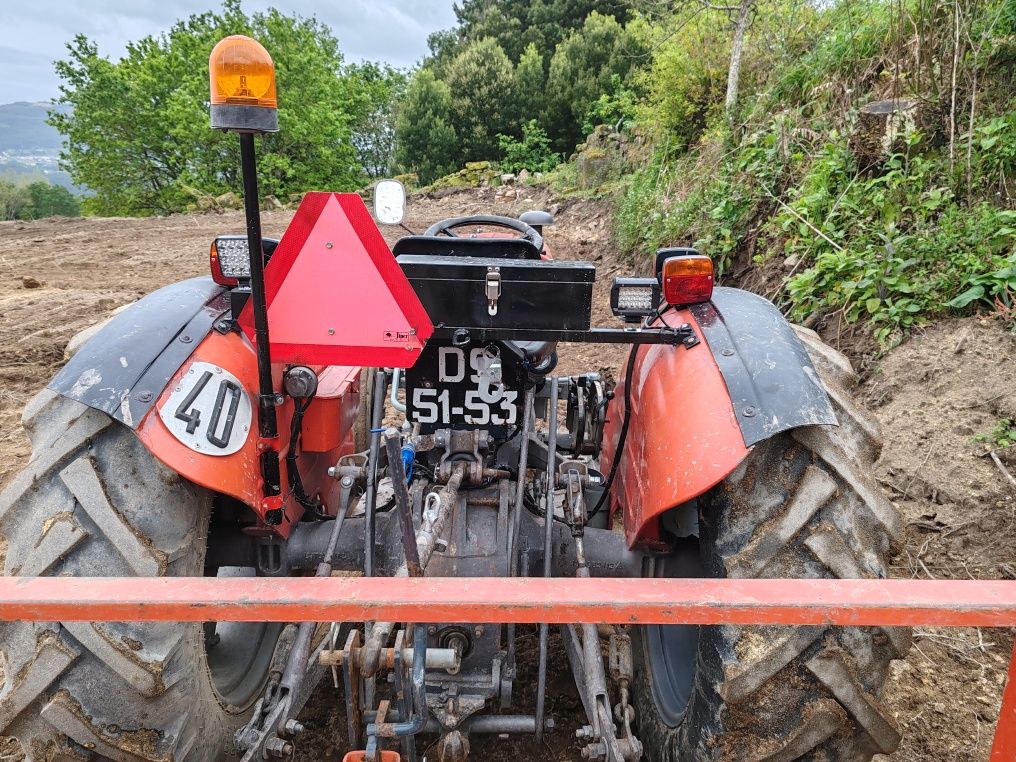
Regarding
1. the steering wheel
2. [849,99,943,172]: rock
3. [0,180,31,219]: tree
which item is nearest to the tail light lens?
the steering wheel

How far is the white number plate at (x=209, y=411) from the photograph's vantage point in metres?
1.73

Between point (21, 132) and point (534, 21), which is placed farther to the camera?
point (21, 132)

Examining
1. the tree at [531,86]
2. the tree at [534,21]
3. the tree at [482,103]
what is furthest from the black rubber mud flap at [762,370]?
the tree at [534,21]

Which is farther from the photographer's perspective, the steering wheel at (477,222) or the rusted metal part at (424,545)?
the steering wheel at (477,222)

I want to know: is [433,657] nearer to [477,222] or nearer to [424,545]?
[424,545]

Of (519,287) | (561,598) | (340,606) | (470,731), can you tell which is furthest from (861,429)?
(340,606)

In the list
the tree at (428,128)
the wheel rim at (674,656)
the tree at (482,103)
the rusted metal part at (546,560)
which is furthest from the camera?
the tree at (482,103)

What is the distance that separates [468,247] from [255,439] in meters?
0.91

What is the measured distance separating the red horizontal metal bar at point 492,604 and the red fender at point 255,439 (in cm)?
52

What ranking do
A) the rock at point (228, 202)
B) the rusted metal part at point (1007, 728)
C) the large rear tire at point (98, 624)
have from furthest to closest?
the rock at point (228, 202) < the large rear tire at point (98, 624) < the rusted metal part at point (1007, 728)

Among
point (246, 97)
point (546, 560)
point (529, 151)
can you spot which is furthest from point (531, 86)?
point (246, 97)

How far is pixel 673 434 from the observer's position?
1.90 meters

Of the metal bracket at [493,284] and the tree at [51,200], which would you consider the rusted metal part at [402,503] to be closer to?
the metal bracket at [493,284]

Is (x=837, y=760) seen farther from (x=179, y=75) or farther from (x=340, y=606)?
(x=179, y=75)
